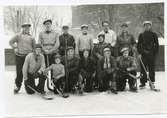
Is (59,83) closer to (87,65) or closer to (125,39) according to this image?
(87,65)

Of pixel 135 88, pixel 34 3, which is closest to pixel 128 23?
pixel 135 88

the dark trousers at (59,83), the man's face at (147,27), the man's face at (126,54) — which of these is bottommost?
the dark trousers at (59,83)

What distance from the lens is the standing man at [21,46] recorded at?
145 cm

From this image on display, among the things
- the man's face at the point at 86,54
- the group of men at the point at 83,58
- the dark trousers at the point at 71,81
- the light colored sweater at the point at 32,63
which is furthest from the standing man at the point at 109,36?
the light colored sweater at the point at 32,63

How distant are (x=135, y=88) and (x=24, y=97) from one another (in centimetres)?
51

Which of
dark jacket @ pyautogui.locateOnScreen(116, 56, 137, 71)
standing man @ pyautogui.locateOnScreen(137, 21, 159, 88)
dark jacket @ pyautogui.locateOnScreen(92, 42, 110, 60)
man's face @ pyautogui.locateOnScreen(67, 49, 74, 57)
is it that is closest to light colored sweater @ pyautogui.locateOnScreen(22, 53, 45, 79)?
man's face @ pyautogui.locateOnScreen(67, 49, 74, 57)

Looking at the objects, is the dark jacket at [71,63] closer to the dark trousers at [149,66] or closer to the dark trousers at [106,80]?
the dark trousers at [106,80]

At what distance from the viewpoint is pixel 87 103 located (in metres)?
1.48

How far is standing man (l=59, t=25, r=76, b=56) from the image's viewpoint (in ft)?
4.80

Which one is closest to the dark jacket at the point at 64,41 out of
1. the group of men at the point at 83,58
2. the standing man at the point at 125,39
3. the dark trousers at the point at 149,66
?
the group of men at the point at 83,58

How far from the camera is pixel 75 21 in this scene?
146cm

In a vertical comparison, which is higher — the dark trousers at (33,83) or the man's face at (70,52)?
the man's face at (70,52)

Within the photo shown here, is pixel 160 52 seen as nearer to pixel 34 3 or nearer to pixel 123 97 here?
pixel 123 97

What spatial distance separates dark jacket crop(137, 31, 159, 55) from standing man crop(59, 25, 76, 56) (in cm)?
31
